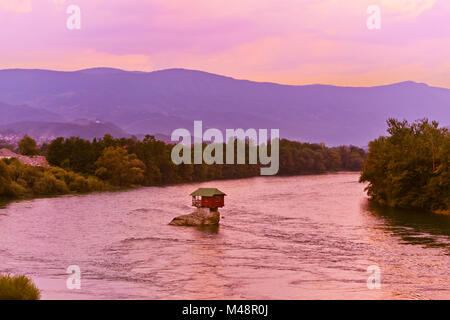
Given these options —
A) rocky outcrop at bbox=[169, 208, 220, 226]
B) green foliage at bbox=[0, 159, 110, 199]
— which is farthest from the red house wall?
green foliage at bbox=[0, 159, 110, 199]

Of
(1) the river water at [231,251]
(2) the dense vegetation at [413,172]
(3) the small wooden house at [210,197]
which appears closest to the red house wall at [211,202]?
(3) the small wooden house at [210,197]

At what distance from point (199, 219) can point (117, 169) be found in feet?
198

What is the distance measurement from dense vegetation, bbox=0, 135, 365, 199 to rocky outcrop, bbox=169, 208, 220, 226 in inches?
1477

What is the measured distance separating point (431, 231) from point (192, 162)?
9084 cm

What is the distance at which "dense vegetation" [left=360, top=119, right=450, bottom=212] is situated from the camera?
73.7 metres

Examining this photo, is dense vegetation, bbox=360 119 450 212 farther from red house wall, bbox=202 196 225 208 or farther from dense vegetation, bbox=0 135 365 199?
dense vegetation, bbox=0 135 365 199

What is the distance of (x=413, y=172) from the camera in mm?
78562

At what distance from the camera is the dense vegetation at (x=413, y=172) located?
73.7 metres

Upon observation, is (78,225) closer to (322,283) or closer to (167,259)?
(167,259)

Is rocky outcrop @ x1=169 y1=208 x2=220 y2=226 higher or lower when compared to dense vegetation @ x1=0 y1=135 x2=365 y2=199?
lower

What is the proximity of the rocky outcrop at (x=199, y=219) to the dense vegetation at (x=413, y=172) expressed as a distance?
30.1m

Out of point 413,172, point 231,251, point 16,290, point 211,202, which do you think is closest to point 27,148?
point 211,202

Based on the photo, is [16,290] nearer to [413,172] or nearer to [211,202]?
[211,202]

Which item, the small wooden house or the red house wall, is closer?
the small wooden house
